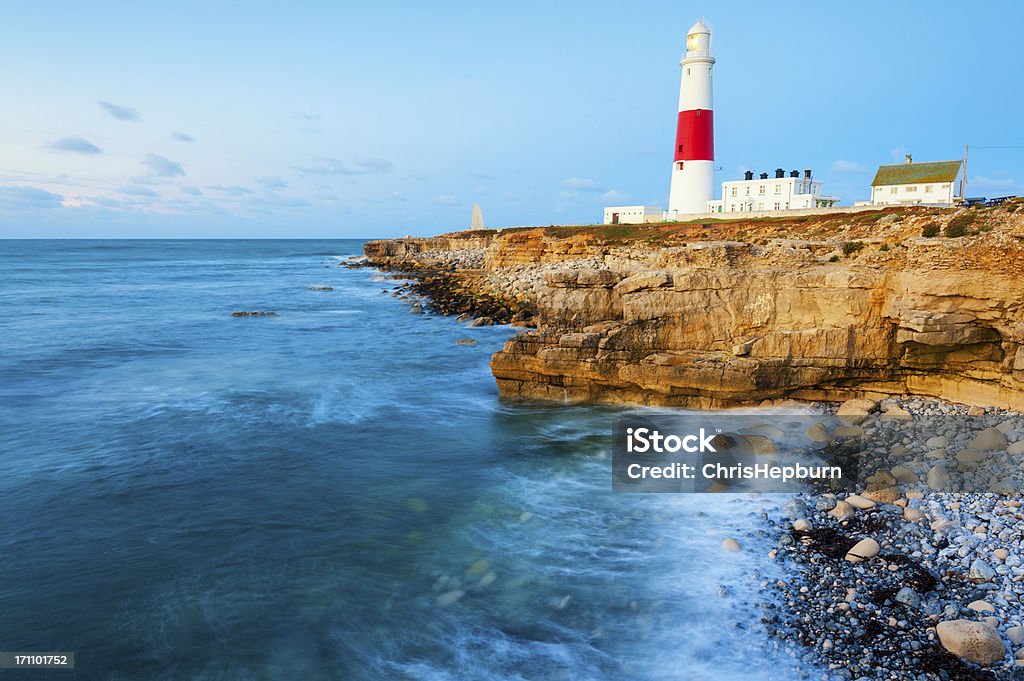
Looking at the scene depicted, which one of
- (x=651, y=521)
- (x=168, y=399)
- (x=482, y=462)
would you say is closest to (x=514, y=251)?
(x=168, y=399)

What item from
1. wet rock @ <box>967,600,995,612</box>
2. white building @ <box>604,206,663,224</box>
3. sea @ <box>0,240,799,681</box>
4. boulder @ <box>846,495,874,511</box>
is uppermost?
white building @ <box>604,206,663,224</box>

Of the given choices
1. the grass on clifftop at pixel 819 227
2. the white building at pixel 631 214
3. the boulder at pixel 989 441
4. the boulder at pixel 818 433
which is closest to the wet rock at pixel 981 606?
the boulder at pixel 989 441

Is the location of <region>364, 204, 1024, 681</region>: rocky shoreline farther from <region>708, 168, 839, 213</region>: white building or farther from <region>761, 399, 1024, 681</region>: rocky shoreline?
<region>708, 168, 839, 213</region>: white building

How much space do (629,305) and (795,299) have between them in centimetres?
372

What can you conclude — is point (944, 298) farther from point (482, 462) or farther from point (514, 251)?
point (514, 251)

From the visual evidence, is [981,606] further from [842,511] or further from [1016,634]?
[842,511]

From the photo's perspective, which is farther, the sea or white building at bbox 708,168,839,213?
white building at bbox 708,168,839,213

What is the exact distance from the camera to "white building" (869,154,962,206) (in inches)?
1665

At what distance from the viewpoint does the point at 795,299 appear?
552 inches

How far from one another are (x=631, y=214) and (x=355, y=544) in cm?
5409

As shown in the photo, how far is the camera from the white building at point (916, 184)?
4228cm

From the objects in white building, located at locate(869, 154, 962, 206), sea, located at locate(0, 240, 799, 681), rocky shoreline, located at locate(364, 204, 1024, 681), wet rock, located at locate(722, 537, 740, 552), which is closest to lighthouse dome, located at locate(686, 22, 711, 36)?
white building, located at locate(869, 154, 962, 206)
